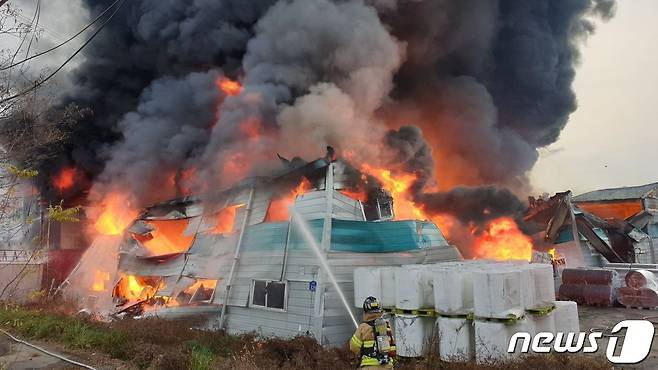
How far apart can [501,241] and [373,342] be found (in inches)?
569

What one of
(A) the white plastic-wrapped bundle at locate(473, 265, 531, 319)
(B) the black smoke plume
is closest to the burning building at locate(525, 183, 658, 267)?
(B) the black smoke plume

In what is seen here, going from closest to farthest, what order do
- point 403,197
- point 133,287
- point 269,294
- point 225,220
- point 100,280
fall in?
point 269,294 → point 403,197 → point 225,220 → point 133,287 → point 100,280

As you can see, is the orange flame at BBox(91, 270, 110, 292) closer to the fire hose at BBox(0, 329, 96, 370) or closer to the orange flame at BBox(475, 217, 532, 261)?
the fire hose at BBox(0, 329, 96, 370)

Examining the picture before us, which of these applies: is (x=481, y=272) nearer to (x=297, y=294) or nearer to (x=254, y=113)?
(x=297, y=294)

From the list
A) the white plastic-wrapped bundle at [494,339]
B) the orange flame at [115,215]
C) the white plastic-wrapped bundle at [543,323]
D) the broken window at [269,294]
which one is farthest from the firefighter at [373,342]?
the orange flame at [115,215]

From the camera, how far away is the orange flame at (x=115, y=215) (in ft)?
68.9

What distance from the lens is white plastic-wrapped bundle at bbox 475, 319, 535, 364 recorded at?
8.25m

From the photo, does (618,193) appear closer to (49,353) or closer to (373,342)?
(373,342)

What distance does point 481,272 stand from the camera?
8.49 metres

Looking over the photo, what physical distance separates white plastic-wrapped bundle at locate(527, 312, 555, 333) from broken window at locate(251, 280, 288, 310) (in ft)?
21.7

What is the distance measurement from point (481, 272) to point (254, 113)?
36.7 feet

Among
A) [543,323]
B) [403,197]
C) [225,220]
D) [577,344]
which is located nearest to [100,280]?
[225,220]

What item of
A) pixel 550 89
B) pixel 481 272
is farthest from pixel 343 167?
pixel 550 89

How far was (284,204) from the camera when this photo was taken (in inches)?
579
